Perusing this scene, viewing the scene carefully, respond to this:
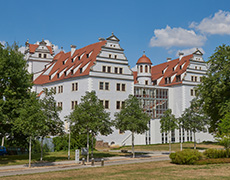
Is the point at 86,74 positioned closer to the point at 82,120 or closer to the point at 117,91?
the point at 117,91

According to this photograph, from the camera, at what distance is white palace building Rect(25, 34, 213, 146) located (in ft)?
168

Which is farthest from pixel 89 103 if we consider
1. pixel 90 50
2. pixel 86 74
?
pixel 90 50

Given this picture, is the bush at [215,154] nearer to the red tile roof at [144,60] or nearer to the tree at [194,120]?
the tree at [194,120]

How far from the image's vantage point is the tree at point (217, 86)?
3722cm

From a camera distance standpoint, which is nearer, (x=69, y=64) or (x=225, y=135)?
(x=225, y=135)

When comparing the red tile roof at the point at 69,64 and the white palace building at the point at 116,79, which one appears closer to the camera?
the white palace building at the point at 116,79

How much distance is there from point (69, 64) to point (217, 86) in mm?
30304

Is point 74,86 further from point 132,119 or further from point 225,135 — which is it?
point 225,135

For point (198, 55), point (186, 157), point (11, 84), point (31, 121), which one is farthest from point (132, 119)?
point (198, 55)

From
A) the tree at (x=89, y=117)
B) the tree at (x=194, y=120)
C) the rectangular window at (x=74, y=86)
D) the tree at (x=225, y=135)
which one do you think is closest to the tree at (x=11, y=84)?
the tree at (x=89, y=117)

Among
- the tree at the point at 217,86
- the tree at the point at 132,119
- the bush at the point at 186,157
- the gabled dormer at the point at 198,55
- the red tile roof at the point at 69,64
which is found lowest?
the bush at the point at 186,157

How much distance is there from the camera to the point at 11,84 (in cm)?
3036

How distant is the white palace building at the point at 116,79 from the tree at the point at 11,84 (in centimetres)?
1943

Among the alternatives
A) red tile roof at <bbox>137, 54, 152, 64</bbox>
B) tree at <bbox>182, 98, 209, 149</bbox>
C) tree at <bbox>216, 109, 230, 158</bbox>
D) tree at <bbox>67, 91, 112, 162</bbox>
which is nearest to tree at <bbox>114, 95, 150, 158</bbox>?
tree at <bbox>67, 91, 112, 162</bbox>
